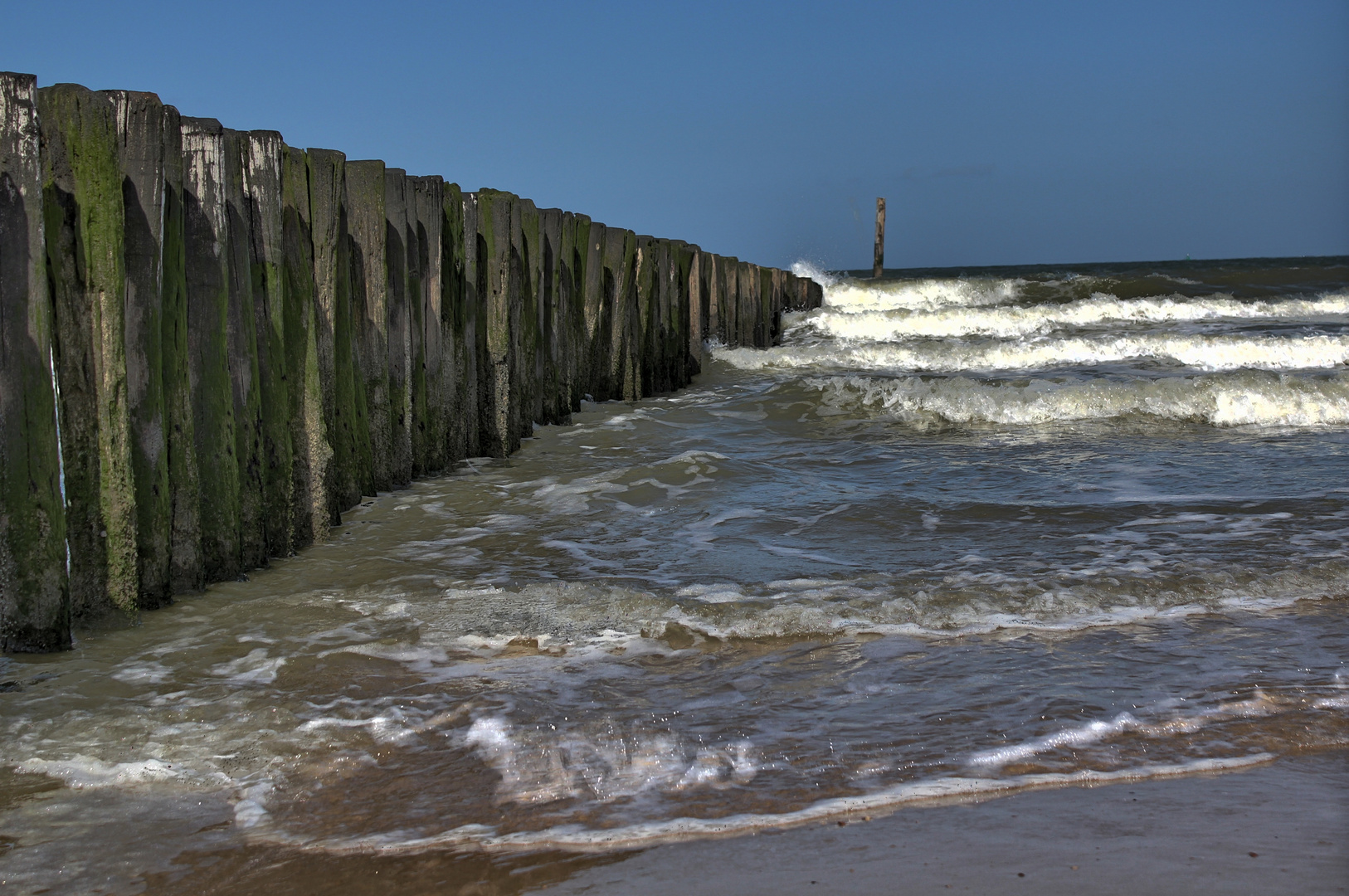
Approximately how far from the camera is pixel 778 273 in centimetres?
1734

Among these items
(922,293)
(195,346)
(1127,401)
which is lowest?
(1127,401)

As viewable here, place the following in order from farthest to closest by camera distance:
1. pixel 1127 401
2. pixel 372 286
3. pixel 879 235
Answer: pixel 879 235 < pixel 1127 401 < pixel 372 286

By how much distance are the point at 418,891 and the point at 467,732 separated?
2.30 ft

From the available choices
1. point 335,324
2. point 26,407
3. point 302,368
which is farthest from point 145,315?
point 335,324

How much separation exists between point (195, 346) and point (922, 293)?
797 inches

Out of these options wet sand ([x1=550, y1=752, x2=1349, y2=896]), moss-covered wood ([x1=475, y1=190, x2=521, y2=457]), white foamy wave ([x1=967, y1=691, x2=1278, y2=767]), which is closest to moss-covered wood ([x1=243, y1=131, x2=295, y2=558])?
moss-covered wood ([x1=475, y1=190, x2=521, y2=457])

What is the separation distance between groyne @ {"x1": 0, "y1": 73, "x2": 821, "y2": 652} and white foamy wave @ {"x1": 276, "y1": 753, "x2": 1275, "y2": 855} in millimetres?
1643

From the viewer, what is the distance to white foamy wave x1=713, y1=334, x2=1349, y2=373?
11734 mm

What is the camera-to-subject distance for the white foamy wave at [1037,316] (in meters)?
17.1

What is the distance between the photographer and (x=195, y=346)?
3.66 meters

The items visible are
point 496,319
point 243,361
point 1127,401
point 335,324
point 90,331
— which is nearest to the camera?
point 90,331

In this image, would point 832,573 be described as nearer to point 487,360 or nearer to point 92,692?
point 92,692

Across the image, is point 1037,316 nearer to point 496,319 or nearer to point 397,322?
point 496,319

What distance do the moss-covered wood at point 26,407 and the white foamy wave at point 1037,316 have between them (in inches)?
569
